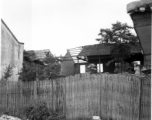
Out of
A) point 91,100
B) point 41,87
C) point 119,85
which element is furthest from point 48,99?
point 119,85

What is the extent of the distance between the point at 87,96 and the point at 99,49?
15571 millimetres

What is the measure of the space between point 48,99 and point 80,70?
1807cm

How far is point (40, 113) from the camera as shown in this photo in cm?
1097

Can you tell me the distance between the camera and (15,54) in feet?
79.1

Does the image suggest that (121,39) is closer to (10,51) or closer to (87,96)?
(10,51)

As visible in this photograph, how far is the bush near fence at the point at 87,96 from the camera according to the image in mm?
8336

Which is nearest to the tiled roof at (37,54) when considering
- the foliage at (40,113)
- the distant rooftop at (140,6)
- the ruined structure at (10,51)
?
the ruined structure at (10,51)

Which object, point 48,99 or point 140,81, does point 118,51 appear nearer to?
point 48,99

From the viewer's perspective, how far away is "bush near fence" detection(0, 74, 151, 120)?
8.34m

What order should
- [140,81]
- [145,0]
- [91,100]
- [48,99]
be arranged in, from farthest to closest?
1. [48,99]
2. [91,100]
3. [140,81]
4. [145,0]

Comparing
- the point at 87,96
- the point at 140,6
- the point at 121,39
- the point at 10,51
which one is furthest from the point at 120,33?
the point at 140,6

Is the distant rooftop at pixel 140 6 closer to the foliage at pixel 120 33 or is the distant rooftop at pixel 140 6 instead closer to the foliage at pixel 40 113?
the foliage at pixel 40 113

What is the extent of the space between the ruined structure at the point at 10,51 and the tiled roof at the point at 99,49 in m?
6.27

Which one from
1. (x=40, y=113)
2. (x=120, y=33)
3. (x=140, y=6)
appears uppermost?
(x=120, y=33)
